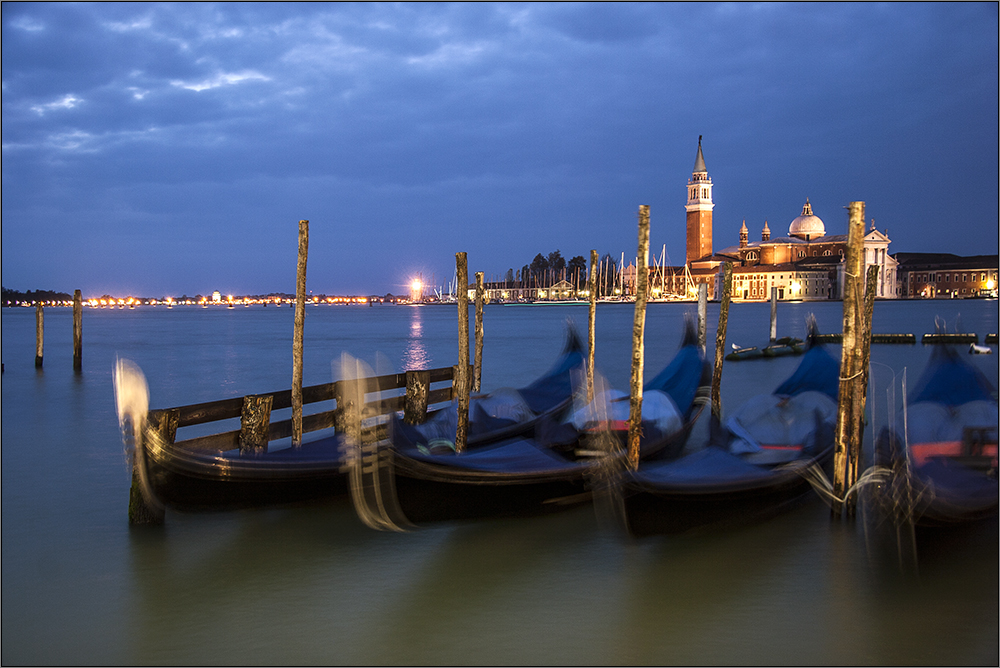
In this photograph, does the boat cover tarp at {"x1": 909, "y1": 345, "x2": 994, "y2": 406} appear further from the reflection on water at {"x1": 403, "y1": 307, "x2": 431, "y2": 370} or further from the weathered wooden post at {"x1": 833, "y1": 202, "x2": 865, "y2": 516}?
the reflection on water at {"x1": 403, "y1": 307, "x2": 431, "y2": 370}

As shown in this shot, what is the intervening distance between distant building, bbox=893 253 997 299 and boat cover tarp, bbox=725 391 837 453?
2955 inches

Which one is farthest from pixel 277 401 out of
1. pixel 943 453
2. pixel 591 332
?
pixel 943 453

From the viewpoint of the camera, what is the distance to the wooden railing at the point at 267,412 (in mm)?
4445

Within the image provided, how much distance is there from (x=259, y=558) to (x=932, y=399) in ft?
17.9

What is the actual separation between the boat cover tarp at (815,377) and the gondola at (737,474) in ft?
2.79

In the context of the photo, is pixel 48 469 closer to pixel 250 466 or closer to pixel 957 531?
pixel 250 466

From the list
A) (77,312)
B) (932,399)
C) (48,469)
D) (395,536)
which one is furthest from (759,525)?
(77,312)

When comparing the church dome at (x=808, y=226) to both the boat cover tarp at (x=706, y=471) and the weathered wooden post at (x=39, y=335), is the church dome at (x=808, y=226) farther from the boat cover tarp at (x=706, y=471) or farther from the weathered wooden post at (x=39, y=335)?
the boat cover tarp at (x=706, y=471)

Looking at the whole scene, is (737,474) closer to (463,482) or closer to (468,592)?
(463,482)

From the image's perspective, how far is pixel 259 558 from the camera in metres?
4.26

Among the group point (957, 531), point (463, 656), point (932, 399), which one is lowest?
point (463, 656)

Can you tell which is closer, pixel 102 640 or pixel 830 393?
pixel 102 640

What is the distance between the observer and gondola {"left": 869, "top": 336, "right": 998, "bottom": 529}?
386 cm

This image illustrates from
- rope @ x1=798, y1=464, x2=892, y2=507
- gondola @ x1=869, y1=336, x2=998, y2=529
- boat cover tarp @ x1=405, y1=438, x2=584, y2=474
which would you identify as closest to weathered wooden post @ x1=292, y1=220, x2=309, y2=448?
boat cover tarp @ x1=405, y1=438, x2=584, y2=474
